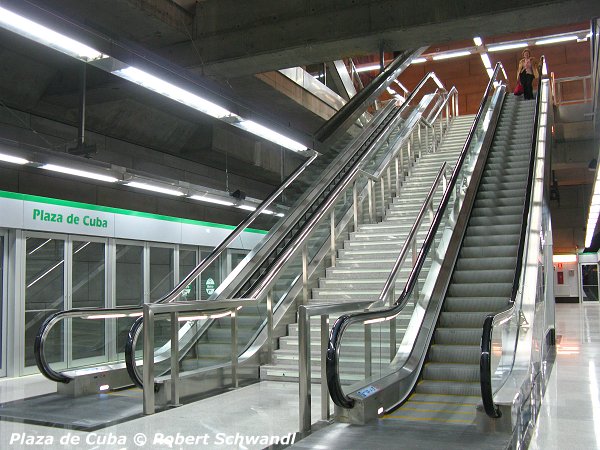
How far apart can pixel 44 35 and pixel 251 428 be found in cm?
324

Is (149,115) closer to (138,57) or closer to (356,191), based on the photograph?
(356,191)

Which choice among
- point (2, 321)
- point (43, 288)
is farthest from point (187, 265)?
point (2, 321)

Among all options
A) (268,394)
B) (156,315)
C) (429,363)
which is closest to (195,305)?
(156,315)

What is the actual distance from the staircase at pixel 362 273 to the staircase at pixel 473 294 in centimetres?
48

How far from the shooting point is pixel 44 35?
4328mm

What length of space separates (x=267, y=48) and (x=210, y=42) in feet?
→ 2.69

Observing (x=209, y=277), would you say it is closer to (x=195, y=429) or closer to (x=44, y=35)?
(x=195, y=429)

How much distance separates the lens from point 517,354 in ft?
18.7

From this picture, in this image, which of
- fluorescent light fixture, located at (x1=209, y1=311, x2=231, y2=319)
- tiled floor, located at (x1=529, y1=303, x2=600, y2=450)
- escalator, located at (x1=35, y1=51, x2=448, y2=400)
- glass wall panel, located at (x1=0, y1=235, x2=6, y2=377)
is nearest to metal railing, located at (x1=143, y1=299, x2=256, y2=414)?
fluorescent light fixture, located at (x1=209, y1=311, x2=231, y2=319)

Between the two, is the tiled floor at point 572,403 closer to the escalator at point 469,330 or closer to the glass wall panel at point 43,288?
the escalator at point 469,330

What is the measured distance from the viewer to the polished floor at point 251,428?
14.8ft

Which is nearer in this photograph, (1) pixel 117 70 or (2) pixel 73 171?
(1) pixel 117 70

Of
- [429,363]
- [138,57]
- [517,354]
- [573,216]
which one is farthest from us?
[573,216]

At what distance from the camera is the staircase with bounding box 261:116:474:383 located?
5.87m
